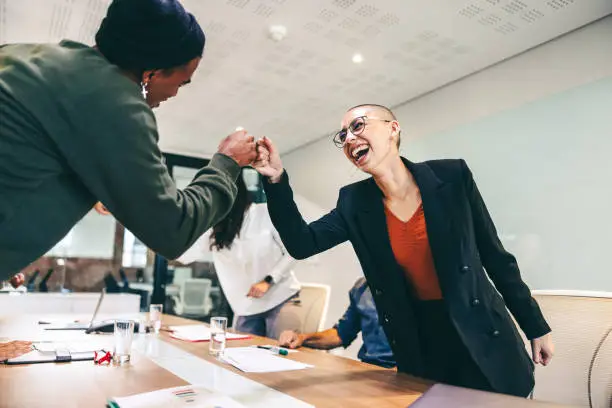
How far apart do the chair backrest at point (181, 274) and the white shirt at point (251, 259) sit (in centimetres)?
327

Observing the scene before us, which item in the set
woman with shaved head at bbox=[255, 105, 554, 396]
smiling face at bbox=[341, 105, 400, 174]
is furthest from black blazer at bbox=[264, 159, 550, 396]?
smiling face at bbox=[341, 105, 400, 174]

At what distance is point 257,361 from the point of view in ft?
4.29

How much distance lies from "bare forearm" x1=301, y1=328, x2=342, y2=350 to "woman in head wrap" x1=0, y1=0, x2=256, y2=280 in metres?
1.13

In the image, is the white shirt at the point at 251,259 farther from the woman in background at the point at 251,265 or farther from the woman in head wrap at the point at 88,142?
the woman in head wrap at the point at 88,142

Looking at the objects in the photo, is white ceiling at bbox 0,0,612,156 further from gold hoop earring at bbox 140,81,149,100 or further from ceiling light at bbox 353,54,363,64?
gold hoop earring at bbox 140,81,149,100

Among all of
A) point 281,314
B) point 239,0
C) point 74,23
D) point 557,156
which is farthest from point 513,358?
point 74,23

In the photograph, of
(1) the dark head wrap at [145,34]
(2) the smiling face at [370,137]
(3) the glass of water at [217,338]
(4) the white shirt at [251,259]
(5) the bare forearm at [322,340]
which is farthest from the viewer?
(4) the white shirt at [251,259]

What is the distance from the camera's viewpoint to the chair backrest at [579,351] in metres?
1.33

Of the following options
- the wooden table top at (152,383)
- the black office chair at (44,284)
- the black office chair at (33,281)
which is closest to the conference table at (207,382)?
the wooden table top at (152,383)

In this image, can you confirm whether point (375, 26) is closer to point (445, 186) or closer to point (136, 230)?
point (445, 186)

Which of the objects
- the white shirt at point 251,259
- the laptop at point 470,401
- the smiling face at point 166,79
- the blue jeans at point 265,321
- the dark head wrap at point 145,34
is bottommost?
the blue jeans at point 265,321

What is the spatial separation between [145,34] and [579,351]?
1.53m

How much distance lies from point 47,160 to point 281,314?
2.09 metres

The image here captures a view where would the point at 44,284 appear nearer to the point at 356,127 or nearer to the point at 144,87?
the point at 356,127
